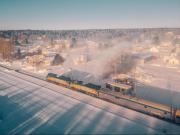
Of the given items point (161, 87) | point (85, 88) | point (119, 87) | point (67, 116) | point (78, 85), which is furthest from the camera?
point (161, 87)

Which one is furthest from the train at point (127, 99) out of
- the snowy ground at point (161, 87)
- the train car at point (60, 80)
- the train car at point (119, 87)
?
the snowy ground at point (161, 87)

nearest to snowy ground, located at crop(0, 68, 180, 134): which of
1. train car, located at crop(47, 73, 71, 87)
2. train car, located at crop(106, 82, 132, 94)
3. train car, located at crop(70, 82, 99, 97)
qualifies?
train car, located at crop(70, 82, 99, 97)

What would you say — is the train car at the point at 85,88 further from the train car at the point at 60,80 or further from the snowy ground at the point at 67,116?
the train car at the point at 60,80

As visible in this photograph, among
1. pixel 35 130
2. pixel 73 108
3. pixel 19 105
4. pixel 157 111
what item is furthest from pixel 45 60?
pixel 157 111

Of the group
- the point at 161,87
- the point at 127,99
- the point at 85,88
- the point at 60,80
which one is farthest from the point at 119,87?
the point at 60,80

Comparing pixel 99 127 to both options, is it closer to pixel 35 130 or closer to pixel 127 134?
pixel 127 134

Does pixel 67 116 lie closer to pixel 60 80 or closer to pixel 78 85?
pixel 78 85
